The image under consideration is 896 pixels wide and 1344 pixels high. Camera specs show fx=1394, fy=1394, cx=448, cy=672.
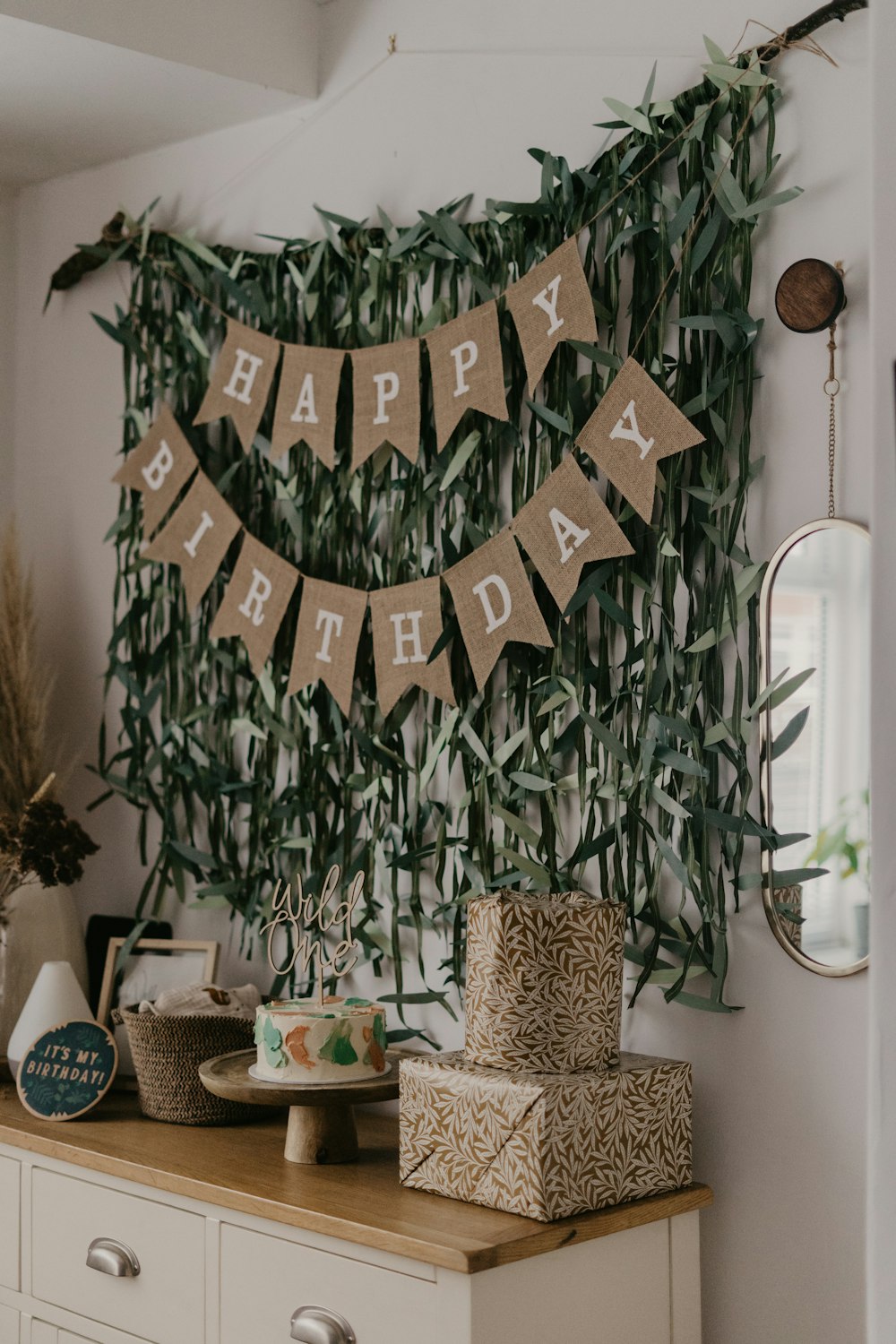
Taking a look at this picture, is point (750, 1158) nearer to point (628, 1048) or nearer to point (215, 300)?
point (628, 1048)

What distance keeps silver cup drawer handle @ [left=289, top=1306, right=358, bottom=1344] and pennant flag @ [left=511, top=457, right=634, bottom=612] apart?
0.93m

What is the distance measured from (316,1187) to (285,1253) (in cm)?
8

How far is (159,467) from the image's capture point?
2.47 m

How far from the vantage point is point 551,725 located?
6.44 feet

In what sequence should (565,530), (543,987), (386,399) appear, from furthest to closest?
(386,399) → (565,530) → (543,987)

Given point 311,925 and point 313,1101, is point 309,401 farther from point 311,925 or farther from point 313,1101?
point 313,1101

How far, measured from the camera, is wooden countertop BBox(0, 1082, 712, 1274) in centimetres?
153

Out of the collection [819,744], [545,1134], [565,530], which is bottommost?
[545,1134]

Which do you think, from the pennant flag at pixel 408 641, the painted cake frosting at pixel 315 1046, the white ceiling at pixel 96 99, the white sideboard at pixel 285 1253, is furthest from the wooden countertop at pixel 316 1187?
the white ceiling at pixel 96 99

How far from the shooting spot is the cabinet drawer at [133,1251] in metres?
1.77

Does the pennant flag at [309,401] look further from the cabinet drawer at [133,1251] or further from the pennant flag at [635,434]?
the cabinet drawer at [133,1251]

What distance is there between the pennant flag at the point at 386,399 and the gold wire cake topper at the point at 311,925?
650 mm

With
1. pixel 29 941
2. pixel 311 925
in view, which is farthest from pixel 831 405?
pixel 29 941

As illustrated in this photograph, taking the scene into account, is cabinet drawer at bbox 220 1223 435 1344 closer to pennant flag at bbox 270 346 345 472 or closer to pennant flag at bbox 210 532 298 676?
pennant flag at bbox 210 532 298 676
